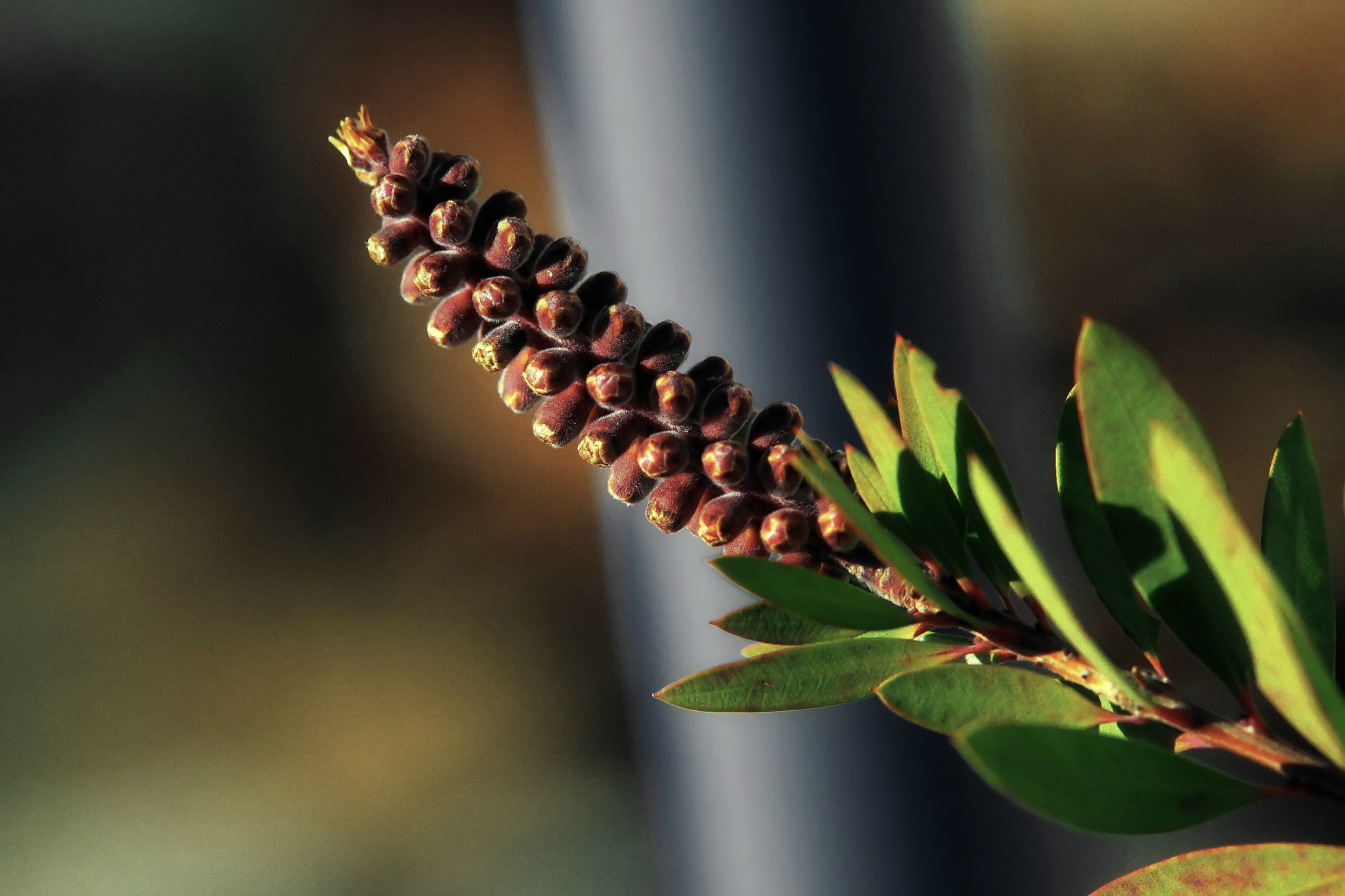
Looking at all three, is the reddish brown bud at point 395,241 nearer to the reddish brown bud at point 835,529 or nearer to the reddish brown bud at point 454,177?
the reddish brown bud at point 454,177

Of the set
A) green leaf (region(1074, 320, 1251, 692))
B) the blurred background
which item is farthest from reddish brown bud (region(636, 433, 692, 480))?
the blurred background

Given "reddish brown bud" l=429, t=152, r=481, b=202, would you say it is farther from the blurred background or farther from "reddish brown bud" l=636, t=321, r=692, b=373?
the blurred background

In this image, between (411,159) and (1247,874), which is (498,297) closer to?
(411,159)

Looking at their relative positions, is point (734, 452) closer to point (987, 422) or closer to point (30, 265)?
point (987, 422)

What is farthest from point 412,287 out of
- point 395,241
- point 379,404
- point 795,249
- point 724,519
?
point 379,404

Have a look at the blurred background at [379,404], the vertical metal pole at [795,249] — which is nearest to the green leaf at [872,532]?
the vertical metal pole at [795,249]

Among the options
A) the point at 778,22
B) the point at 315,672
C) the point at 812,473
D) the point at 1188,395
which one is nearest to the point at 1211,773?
the point at 812,473
